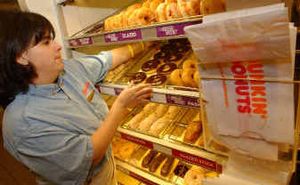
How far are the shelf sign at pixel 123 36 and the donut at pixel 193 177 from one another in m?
0.83

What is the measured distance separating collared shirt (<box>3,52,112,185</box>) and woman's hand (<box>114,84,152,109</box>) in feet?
0.66

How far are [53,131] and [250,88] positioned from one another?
81cm

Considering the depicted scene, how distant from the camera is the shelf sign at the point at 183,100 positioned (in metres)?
1.06

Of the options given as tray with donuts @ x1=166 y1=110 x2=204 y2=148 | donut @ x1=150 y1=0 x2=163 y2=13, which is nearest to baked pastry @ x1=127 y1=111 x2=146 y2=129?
tray with donuts @ x1=166 y1=110 x2=204 y2=148

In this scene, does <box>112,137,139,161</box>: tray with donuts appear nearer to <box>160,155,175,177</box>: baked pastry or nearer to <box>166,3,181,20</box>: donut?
<box>160,155,175,177</box>: baked pastry

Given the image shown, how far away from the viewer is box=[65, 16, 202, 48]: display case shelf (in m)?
0.98

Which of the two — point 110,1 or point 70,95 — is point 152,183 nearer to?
point 70,95

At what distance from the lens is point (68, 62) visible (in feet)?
4.91

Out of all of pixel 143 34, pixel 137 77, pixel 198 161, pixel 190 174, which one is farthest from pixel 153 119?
pixel 143 34

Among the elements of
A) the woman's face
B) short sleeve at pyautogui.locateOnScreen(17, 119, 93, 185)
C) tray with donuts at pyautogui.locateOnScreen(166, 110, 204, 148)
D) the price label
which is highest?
the woman's face

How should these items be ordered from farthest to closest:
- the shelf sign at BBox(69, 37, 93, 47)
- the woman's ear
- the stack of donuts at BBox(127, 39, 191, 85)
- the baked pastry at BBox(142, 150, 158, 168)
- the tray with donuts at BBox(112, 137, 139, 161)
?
1. the tray with donuts at BBox(112, 137, 139, 161)
2. the baked pastry at BBox(142, 150, 158, 168)
3. the shelf sign at BBox(69, 37, 93, 47)
4. the stack of donuts at BBox(127, 39, 191, 85)
5. the woman's ear

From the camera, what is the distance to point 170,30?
102 centimetres

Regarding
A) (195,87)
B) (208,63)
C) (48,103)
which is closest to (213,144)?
(195,87)

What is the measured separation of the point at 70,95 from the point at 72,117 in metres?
0.14
